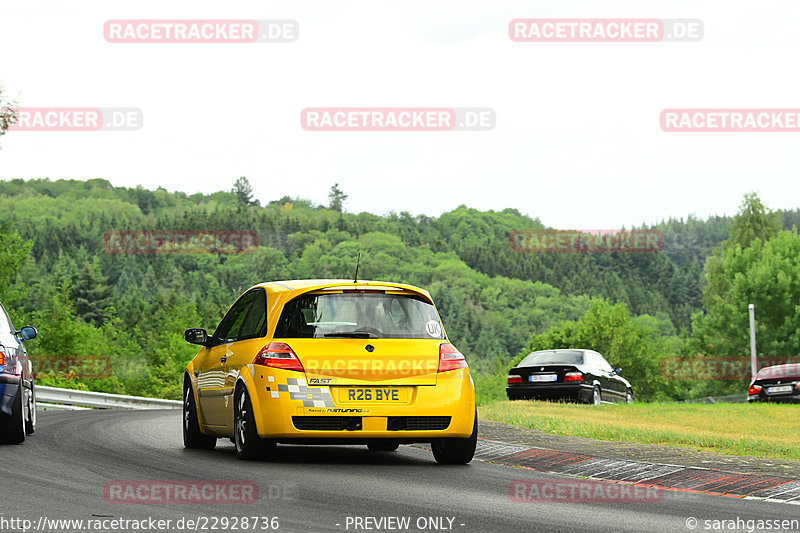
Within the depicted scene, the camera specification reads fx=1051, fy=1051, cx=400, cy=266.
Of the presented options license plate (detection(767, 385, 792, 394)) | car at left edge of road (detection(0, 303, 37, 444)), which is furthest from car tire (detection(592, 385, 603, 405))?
car at left edge of road (detection(0, 303, 37, 444))

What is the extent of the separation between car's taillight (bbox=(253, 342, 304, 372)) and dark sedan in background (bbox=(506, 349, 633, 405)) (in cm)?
1431

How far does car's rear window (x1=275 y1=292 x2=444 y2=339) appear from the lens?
9.64 meters

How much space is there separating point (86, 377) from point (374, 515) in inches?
3444

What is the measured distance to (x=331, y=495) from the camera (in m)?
7.54

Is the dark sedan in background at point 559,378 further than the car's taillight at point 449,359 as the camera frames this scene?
Yes

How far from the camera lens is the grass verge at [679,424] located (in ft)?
38.8

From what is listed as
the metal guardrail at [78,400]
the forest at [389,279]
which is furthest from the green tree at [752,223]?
the metal guardrail at [78,400]

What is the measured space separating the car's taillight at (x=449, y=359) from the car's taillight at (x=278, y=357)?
130 cm

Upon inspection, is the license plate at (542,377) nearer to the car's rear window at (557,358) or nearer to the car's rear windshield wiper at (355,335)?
the car's rear window at (557,358)

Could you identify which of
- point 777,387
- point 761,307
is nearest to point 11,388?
point 777,387

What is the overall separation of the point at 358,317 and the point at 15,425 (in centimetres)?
419

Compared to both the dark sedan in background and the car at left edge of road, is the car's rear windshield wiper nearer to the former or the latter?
the car at left edge of road

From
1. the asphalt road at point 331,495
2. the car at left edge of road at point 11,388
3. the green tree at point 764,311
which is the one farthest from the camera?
the green tree at point 764,311

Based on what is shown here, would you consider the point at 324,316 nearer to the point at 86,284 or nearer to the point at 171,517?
the point at 171,517
